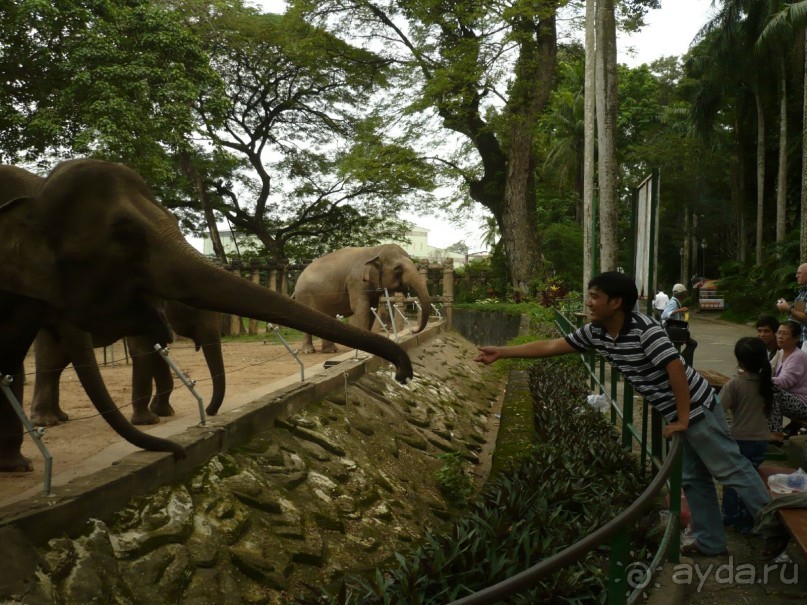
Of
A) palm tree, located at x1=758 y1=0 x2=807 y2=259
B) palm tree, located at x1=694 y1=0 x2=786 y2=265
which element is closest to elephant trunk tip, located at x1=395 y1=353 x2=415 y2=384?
palm tree, located at x1=758 y1=0 x2=807 y2=259

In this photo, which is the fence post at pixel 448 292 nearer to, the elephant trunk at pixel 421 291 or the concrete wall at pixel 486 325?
the concrete wall at pixel 486 325

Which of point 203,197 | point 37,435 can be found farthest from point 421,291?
point 203,197

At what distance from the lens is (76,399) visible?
7285 millimetres

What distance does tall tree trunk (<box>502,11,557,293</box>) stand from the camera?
21281 millimetres

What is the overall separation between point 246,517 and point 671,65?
50.6 meters

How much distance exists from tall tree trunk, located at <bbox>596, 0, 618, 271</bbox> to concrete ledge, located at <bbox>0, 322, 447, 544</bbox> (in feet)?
27.4

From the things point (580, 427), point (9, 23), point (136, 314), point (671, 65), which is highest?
point (671, 65)

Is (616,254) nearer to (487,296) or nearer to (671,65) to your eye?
(487,296)

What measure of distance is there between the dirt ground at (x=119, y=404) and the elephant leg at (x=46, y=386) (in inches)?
4.9

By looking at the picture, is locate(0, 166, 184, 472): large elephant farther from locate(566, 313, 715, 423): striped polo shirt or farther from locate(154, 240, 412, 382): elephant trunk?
locate(566, 313, 715, 423): striped polo shirt

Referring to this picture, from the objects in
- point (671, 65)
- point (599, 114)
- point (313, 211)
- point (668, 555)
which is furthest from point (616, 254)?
point (671, 65)

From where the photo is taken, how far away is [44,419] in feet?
18.3

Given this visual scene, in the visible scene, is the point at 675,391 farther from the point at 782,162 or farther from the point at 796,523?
the point at 782,162

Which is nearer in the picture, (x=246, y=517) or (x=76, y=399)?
(x=246, y=517)
